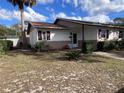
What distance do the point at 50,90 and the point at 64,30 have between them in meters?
14.9

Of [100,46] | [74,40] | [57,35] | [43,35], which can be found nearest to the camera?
[100,46]

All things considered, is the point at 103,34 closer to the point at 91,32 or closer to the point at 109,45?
the point at 91,32

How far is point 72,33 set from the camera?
20281mm

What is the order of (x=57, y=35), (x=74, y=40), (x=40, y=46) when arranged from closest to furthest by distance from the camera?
1. (x=40, y=46)
2. (x=57, y=35)
3. (x=74, y=40)

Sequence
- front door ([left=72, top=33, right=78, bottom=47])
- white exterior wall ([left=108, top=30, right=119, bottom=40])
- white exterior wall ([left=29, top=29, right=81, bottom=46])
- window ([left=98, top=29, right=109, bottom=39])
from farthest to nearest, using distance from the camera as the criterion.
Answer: front door ([left=72, top=33, right=78, bottom=47]) < white exterior wall ([left=108, top=30, right=119, bottom=40]) < white exterior wall ([left=29, top=29, right=81, bottom=46]) < window ([left=98, top=29, right=109, bottom=39])

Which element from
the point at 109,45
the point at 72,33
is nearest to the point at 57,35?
the point at 72,33

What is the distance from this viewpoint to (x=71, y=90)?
504 centimetres

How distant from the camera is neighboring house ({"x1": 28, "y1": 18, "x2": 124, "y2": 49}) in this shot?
58.1 feet

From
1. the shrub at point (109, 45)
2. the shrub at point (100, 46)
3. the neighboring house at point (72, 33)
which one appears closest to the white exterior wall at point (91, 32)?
the neighboring house at point (72, 33)

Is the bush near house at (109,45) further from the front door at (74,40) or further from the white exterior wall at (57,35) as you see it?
the white exterior wall at (57,35)

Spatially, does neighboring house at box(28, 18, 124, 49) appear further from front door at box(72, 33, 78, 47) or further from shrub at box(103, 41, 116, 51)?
shrub at box(103, 41, 116, 51)

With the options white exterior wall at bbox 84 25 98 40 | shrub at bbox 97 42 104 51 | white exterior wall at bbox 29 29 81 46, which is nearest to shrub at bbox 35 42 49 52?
white exterior wall at bbox 29 29 81 46

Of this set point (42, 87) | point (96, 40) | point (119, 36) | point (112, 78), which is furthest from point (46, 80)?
point (119, 36)

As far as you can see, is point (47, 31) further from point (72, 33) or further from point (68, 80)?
point (68, 80)
